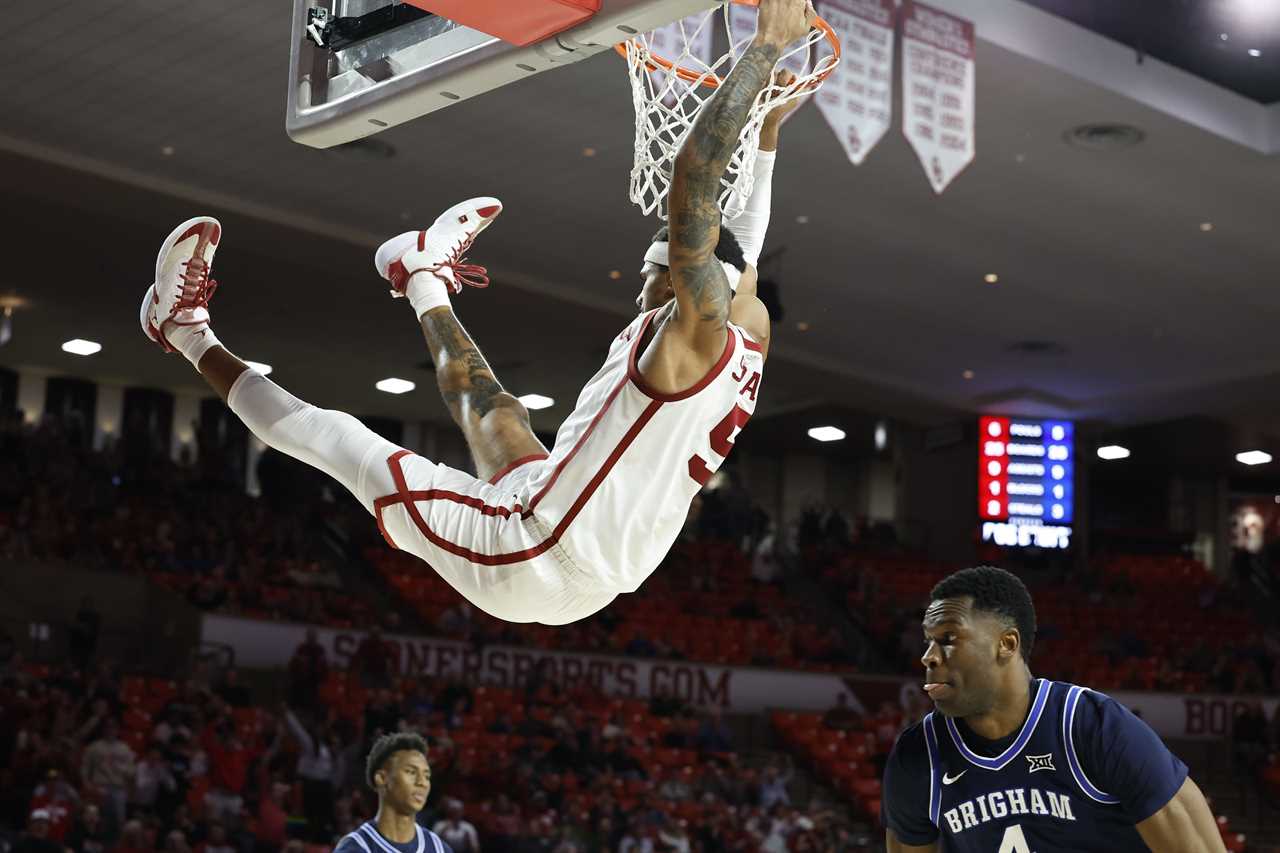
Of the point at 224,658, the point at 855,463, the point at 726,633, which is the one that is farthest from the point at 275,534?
the point at 855,463

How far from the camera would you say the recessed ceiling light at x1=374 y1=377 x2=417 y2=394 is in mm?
25938

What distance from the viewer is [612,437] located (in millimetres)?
4168

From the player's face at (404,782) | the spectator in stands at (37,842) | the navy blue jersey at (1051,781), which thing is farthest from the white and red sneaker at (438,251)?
the spectator in stands at (37,842)

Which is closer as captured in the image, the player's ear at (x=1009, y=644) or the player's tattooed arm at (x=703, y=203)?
the player's ear at (x=1009, y=644)

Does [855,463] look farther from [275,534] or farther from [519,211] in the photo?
[519,211]

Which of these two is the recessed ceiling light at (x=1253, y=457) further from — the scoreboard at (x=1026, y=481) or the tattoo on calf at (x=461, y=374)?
the tattoo on calf at (x=461, y=374)

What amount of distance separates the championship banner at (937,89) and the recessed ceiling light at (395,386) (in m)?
15.1

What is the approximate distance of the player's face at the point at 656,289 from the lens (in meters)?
4.34

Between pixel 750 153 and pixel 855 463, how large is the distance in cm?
2751

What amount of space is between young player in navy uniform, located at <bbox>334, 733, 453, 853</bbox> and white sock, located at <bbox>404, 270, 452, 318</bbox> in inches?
71.3

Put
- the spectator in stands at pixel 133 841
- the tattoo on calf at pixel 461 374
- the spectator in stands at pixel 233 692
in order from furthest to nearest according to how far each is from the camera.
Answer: the spectator in stands at pixel 233 692 < the spectator in stands at pixel 133 841 < the tattoo on calf at pixel 461 374

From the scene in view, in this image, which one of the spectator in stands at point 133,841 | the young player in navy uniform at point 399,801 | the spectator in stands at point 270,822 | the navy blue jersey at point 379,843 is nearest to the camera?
the navy blue jersey at point 379,843

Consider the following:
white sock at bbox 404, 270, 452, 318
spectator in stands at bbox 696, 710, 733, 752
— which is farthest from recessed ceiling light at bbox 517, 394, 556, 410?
white sock at bbox 404, 270, 452, 318

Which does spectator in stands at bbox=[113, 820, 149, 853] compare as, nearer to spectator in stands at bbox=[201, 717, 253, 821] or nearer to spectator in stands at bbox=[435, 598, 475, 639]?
spectator in stands at bbox=[201, 717, 253, 821]
